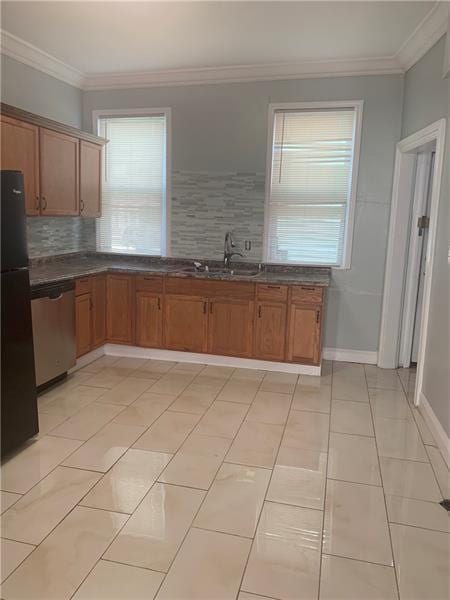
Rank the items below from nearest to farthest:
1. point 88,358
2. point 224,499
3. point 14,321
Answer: point 224,499 < point 14,321 < point 88,358

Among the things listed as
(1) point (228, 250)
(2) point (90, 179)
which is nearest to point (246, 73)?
(1) point (228, 250)

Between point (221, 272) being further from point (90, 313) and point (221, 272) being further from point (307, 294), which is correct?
point (90, 313)

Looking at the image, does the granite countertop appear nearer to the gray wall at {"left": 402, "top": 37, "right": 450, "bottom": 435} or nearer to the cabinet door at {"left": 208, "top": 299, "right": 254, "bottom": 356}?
the cabinet door at {"left": 208, "top": 299, "right": 254, "bottom": 356}

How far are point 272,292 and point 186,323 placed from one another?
0.89m

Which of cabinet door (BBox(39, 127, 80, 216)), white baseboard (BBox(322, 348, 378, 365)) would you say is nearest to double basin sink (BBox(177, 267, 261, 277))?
white baseboard (BBox(322, 348, 378, 365))

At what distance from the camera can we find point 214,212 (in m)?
4.71

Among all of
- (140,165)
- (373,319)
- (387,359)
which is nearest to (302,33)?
(140,165)

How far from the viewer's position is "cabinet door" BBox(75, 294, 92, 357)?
13.4 feet

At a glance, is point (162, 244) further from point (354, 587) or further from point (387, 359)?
point (354, 587)

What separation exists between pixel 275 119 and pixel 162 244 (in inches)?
67.2

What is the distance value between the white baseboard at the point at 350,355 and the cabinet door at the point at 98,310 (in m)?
2.23

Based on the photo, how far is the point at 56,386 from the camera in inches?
149

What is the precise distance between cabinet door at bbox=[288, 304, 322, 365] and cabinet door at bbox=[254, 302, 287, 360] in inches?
2.9

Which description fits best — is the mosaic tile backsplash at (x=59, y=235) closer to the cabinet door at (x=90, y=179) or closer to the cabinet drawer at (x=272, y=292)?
the cabinet door at (x=90, y=179)
